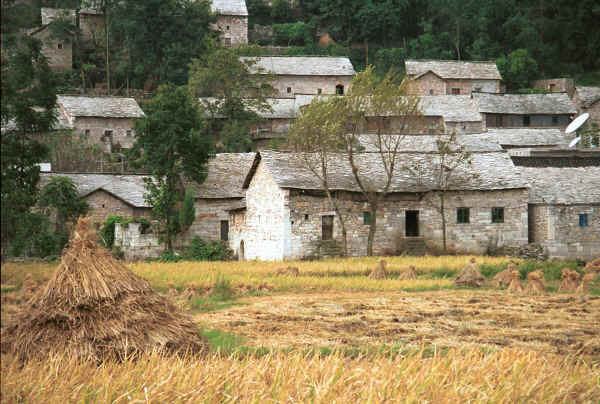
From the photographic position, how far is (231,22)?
66.7 metres

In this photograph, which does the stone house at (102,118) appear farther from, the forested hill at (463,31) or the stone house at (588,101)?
the stone house at (588,101)

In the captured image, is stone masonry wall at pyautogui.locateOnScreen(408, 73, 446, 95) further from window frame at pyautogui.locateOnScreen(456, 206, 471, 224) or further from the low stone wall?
the low stone wall

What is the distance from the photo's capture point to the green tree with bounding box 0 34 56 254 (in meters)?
3.42

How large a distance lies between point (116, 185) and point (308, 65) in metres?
28.8

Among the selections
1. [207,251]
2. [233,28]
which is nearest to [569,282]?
[207,251]

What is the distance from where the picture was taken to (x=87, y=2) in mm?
59688

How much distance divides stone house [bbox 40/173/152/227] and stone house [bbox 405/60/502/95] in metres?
28.7

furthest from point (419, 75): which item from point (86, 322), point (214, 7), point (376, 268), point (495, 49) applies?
point (86, 322)

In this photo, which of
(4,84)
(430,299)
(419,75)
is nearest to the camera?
(4,84)

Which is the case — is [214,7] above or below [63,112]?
above


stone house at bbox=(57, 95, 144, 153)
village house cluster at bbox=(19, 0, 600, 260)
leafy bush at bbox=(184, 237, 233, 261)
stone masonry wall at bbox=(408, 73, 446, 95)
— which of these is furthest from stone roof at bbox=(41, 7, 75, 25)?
leafy bush at bbox=(184, 237, 233, 261)

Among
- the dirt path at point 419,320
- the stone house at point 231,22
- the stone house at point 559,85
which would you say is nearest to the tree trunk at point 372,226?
the dirt path at point 419,320

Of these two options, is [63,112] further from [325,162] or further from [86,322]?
[86,322]

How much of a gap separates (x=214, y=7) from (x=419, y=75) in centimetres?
2137
